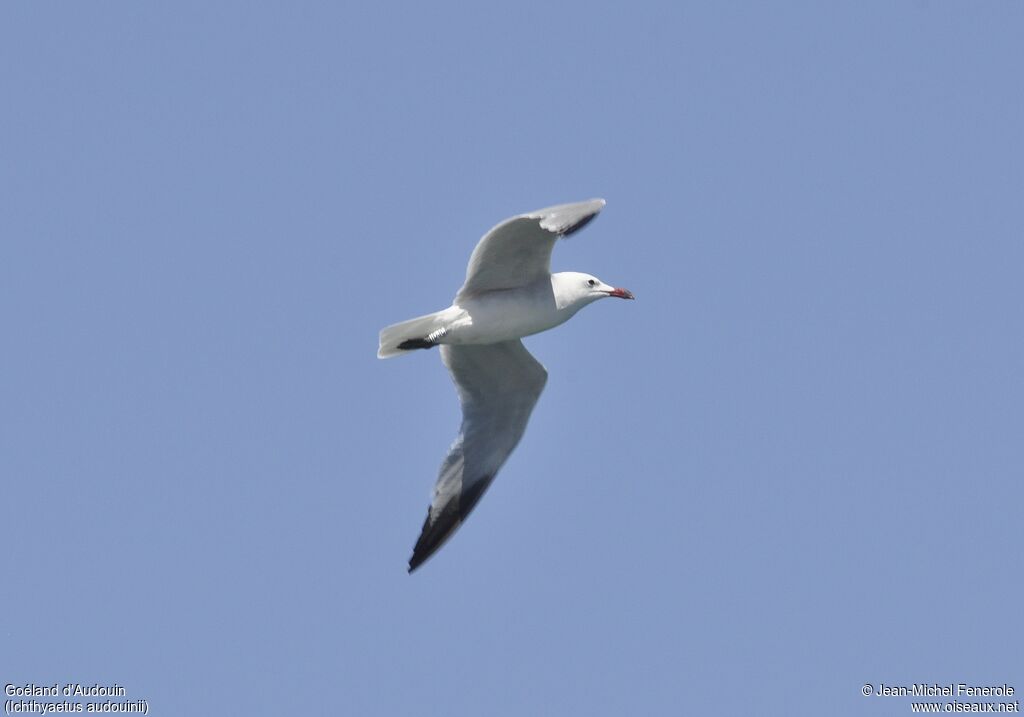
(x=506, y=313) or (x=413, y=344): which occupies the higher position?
(x=506, y=313)

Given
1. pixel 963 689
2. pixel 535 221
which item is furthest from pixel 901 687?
pixel 535 221

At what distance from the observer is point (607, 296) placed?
50.0ft

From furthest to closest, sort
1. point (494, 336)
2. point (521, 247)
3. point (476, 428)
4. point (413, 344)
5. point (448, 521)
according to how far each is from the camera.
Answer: point (476, 428) → point (448, 521) → point (413, 344) → point (494, 336) → point (521, 247)

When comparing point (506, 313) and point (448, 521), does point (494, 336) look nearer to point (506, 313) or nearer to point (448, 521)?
point (506, 313)

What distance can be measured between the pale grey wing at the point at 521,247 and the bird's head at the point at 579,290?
20 centimetres

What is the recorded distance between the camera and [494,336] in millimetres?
14992

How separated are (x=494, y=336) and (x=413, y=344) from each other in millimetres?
783

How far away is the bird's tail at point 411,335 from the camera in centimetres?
1495

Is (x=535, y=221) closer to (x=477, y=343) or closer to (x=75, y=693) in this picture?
(x=477, y=343)

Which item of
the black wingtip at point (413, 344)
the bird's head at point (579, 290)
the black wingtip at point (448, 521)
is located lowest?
the black wingtip at point (448, 521)

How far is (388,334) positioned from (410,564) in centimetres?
248

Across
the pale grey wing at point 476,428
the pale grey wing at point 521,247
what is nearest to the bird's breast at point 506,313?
the pale grey wing at point 521,247

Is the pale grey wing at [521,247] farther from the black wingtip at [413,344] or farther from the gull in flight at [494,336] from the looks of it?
the black wingtip at [413,344]

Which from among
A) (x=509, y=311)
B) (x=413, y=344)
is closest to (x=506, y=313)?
(x=509, y=311)
